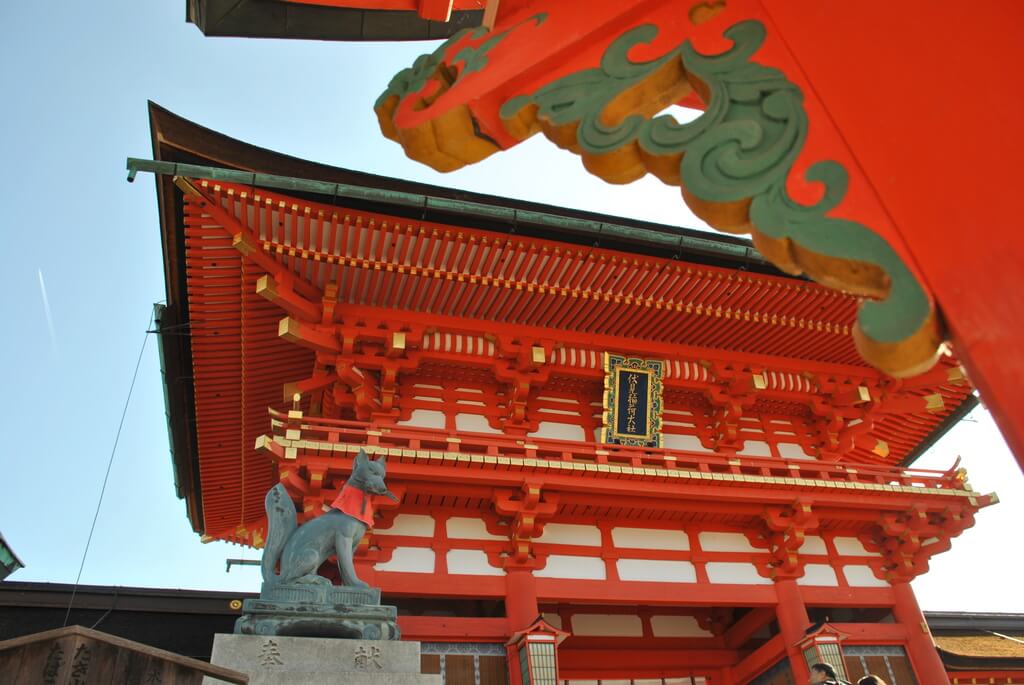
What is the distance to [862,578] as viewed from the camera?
11055mm

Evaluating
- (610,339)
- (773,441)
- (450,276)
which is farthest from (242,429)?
(773,441)

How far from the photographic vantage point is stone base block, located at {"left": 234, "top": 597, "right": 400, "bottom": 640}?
20.4ft

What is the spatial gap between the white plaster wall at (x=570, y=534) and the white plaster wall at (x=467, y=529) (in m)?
0.61

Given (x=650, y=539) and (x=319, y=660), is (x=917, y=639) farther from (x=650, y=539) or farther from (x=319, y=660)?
(x=319, y=660)

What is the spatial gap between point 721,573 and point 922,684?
2.78 m

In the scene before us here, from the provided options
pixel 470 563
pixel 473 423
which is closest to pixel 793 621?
pixel 470 563

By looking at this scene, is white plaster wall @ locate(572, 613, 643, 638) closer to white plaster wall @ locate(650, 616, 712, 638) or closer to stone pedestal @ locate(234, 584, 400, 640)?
white plaster wall @ locate(650, 616, 712, 638)

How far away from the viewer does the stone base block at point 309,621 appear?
20.4ft

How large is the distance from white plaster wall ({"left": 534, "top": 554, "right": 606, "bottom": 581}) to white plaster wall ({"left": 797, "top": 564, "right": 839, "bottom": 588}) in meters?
2.92

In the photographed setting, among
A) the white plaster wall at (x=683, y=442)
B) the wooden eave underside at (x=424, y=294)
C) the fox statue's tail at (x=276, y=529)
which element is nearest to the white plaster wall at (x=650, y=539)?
the white plaster wall at (x=683, y=442)

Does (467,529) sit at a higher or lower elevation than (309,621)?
higher

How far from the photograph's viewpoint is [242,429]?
41.0 feet

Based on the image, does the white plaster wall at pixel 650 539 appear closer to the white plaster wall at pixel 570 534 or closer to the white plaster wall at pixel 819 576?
the white plaster wall at pixel 570 534

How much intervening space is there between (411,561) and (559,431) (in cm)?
291
